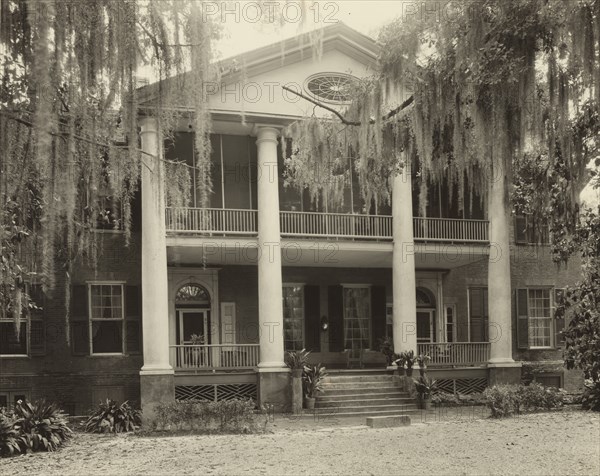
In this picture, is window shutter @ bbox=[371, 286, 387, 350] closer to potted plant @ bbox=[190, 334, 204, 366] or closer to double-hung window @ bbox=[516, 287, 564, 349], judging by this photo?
double-hung window @ bbox=[516, 287, 564, 349]

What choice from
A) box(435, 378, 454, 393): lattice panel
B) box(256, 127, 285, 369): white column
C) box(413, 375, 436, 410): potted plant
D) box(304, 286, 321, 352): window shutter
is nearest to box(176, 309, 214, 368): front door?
box(304, 286, 321, 352): window shutter

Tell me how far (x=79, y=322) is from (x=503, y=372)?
1057cm

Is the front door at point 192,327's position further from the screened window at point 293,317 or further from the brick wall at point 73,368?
the screened window at point 293,317

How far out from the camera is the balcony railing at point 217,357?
17.9 meters

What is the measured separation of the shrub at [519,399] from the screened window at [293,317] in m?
6.11

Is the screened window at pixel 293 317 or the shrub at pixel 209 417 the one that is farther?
the screened window at pixel 293 317

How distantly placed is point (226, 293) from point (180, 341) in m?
1.75

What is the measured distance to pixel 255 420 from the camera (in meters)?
15.1

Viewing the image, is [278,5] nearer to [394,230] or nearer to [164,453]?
[164,453]

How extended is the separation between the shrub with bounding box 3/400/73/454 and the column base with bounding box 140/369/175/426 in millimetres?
3006

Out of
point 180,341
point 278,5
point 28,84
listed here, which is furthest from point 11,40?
point 180,341

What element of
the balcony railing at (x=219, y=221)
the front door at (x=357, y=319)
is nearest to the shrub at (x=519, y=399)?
the front door at (x=357, y=319)

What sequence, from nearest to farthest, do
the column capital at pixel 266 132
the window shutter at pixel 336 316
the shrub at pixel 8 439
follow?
the shrub at pixel 8 439 → the column capital at pixel 266 132 → the window shutter at pixel 336 316

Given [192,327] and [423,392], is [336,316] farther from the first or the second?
[423,392]
